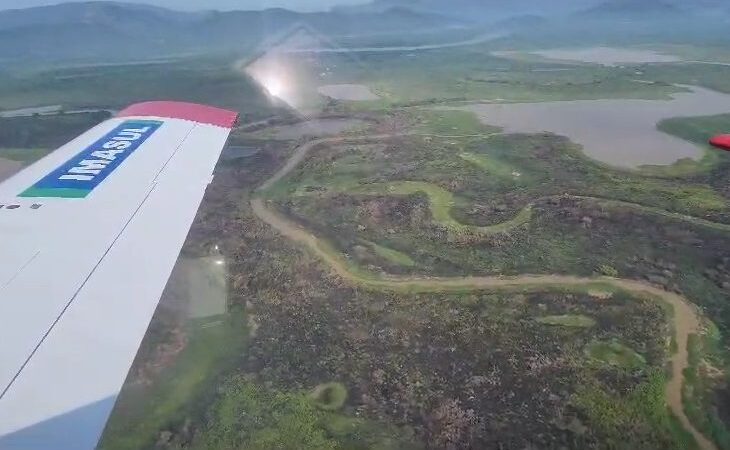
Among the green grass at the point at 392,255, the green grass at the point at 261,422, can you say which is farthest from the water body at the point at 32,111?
the green grass at the point at 261,422

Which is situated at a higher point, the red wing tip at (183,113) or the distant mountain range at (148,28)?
the distant mountain range at (148,28)

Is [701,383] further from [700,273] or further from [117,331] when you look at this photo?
[117,331]

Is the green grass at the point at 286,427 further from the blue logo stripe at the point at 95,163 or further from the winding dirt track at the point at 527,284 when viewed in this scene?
the blue logo stripe at the point at 95,163

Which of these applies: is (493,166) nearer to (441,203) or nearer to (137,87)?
(441,203)

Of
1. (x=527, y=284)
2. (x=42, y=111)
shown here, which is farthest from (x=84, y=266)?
(x=42, y=111)

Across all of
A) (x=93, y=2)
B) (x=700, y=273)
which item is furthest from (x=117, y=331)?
(x=93, y=2)
